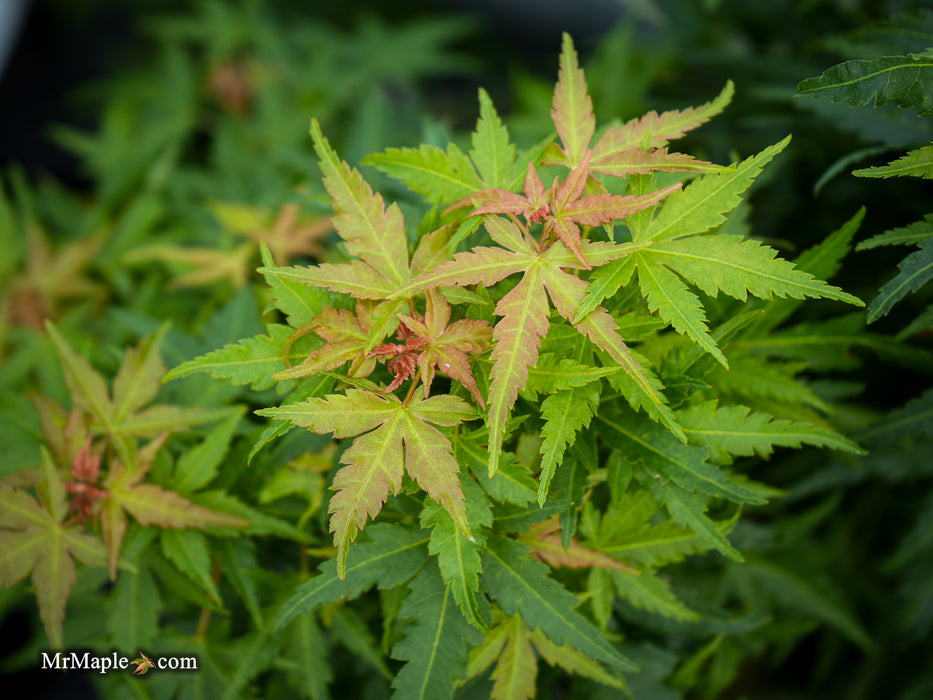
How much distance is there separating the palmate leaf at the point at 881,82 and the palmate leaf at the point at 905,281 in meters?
0.18

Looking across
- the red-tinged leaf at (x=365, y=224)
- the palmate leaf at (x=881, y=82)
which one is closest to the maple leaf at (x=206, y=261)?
the red-tinged leaf at (x=365, y=224)

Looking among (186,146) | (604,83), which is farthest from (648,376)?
(186,146)

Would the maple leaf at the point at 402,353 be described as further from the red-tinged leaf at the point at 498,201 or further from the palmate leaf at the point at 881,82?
the palmate leaf at the point at 881,82

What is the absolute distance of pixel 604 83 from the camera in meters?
1.64

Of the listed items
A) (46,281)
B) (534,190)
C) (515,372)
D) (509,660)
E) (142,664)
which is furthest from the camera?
(46,281)

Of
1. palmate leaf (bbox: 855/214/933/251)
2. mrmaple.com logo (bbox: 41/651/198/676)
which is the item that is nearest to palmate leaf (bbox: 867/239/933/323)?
palmate leaf (bbox: 855/214/933/251)

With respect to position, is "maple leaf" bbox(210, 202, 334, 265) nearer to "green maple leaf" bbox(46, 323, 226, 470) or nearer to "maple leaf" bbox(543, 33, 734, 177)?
"green maple leaf" bbox(46, 323, 226, 470)

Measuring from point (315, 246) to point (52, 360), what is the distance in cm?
64

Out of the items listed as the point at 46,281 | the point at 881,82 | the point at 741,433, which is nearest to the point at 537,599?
the point at 741,433

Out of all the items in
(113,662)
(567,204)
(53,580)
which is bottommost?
(113,662)

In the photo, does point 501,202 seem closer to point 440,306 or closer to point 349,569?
point 440,306

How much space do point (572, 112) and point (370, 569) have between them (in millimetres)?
647

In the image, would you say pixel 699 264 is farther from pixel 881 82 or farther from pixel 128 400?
pixel 128 400

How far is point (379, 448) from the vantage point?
74 centimetres
